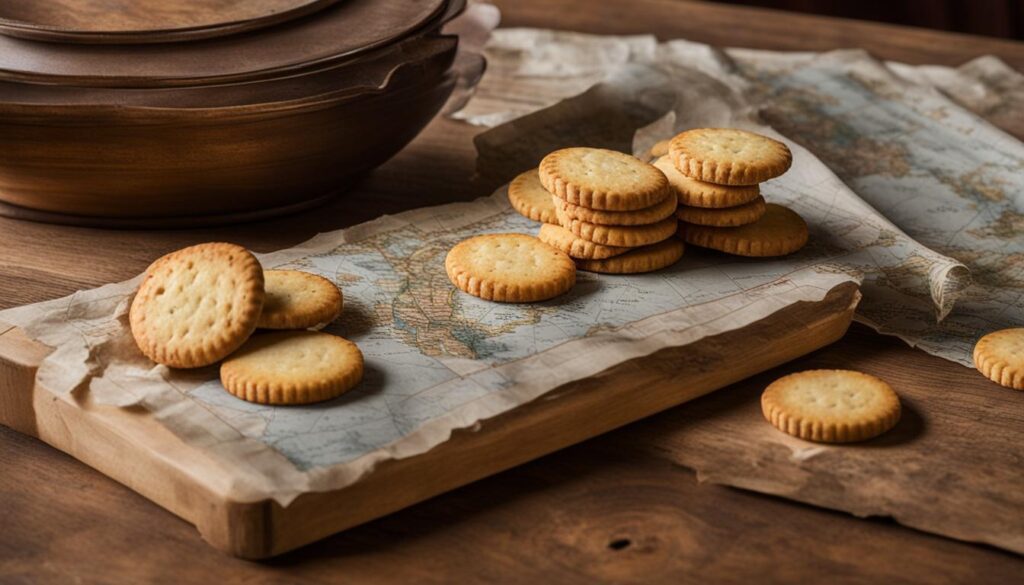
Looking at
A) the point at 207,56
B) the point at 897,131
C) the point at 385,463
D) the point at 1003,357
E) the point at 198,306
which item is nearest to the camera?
the point at 385,463

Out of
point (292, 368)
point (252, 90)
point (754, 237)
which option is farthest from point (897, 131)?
point (292, 368)

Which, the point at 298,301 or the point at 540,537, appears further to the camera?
the point at 298,301

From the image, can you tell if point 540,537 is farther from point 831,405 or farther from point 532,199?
point 532,199

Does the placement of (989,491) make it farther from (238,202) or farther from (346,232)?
(238,202)

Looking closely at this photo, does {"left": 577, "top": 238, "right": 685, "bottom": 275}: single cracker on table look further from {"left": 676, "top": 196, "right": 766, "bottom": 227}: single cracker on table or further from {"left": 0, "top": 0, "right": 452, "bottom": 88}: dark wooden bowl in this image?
{"left": 0, "top": 0, "right": 452, "bottom": 88}: dark wooden bowl

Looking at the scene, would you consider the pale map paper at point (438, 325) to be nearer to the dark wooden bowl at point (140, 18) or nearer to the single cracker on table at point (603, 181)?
the single cracker on table at point (603, 181)

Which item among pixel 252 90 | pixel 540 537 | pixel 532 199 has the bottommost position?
pixel 540 537

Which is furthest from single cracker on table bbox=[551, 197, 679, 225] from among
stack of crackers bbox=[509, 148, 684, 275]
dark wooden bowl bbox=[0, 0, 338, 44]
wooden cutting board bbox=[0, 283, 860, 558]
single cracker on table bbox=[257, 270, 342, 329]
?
dark wooden bowl bbox=[0, 0, 338, 44]
